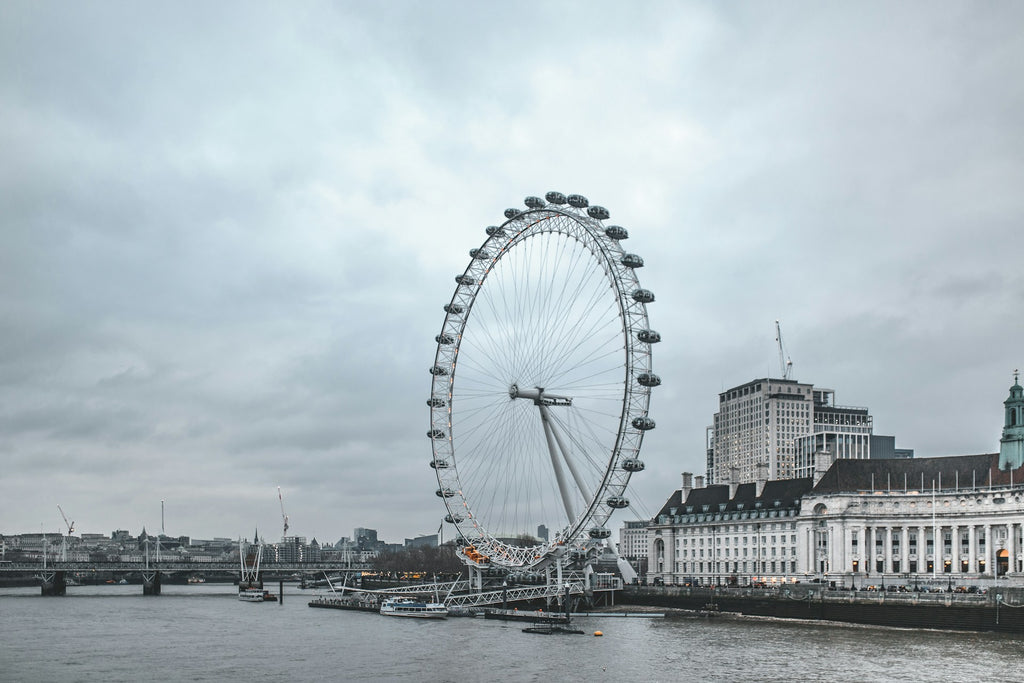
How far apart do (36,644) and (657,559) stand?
8988 centimetres

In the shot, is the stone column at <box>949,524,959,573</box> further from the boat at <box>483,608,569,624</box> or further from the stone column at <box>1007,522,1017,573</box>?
the boat at <box>483,608,569,624</box>

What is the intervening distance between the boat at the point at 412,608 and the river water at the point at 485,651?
311 centimetres

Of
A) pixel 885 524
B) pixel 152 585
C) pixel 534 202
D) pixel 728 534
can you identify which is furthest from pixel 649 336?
pixel 152 585

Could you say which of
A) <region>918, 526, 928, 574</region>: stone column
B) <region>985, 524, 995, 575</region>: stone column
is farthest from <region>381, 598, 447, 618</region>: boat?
<region>985, 524, 995, 575</region>: stone column

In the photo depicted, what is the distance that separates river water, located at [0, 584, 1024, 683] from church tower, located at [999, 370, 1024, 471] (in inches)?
1428

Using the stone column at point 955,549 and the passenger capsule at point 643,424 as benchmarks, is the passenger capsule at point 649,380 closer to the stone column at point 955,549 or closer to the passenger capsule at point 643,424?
the passenger capsule at point 643,424

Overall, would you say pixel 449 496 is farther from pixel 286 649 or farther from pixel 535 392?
pixel 286 649

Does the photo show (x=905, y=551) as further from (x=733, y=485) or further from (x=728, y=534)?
(x=733, y=485)

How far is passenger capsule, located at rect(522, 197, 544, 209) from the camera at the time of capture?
104688 mm

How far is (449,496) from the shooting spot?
11762 cm

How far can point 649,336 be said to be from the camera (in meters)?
97.4

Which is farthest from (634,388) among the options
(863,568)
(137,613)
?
(137,613)

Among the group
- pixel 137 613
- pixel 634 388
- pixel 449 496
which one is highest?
pixel 634 388

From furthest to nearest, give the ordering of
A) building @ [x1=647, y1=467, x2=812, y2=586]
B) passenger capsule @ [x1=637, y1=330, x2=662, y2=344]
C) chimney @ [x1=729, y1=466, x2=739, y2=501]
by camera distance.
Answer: chimney @ [x1=729, y1=466, x2=739, y2=501], building @ [x1=647, y1=467, x2=812, y2=586], passenger capsule @ [x1=637, y1=330, x2=662, y2=344]
